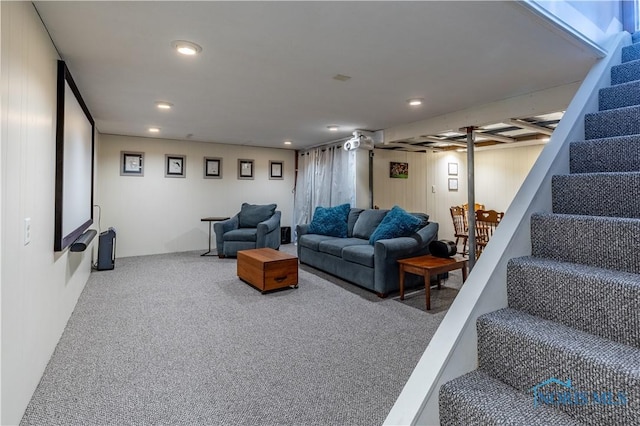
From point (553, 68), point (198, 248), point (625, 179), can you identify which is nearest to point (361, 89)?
point (553, 68)

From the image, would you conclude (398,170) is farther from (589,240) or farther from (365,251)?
(589,240)

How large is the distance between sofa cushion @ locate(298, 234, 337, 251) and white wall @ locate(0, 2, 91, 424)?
9.67ft

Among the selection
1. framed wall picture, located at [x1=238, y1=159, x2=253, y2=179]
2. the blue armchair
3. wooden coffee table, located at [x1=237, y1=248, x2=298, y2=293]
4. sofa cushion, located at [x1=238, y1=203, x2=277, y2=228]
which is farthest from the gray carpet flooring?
framed wall picture, located at [x1=238, y1=159, x2=253, y2=179]

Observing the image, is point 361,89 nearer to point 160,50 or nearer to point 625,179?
point 160,50

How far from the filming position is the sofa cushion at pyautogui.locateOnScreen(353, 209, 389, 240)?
4492 millimetres

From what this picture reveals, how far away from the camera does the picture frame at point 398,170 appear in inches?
243

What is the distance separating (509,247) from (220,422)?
1550 mm

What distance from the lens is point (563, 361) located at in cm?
94

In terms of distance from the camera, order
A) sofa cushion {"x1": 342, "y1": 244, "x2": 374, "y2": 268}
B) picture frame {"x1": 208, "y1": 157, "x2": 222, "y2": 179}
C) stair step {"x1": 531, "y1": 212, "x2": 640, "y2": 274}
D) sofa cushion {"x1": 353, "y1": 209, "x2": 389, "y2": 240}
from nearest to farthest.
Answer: stair step {"x1": 531, "y1": 212, "x2": 640, "y2": 274} < sofa cushion {"x1": 342, "y1": 244, "x2": 374, "y2": 268} < sofa cushion {"x1": 353, "y1": 209, "x2": 389, "y2": 240} < picture frame {"x1": 208, "y1": 157, "x2": 222, "y2": 179}

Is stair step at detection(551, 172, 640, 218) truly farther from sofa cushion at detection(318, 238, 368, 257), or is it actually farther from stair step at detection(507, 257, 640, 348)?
sofa cushion at detection(318, 238, 368, 257)

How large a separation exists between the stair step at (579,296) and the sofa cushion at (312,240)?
3.41 metres

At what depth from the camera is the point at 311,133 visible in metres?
5.37

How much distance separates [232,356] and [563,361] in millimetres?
1908

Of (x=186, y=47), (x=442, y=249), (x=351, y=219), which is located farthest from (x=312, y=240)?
(x=186, y=47)
